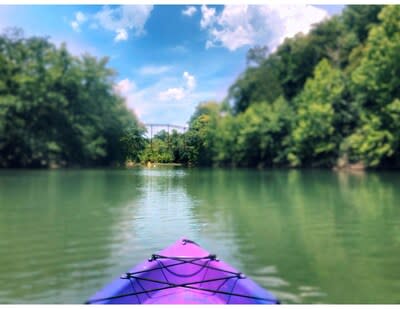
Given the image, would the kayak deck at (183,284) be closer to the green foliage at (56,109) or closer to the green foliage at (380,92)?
the green foliage at (56,109)

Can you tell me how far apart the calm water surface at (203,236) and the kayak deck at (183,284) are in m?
0.49

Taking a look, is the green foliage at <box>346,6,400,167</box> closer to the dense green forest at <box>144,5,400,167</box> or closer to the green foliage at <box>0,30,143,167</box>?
the dense green forest at <box>144,5,400,167</box>

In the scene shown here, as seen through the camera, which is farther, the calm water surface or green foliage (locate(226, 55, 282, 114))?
green foliage (locate(226, 55, 282, 114))

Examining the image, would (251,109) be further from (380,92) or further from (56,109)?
(380,92)

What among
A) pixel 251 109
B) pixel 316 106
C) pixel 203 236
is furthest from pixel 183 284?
pixel 316 106

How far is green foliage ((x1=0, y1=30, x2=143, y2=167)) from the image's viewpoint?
652 cm

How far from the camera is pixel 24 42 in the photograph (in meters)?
14.6

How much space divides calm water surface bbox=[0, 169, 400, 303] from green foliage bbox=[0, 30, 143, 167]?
2.23ft

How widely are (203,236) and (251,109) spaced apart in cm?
192

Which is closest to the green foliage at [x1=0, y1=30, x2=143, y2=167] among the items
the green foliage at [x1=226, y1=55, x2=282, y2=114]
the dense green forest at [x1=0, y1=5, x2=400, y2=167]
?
the dense green forest at [x1=0, y1=5, x2=400, y2=167]

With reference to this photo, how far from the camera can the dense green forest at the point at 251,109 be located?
247 inches

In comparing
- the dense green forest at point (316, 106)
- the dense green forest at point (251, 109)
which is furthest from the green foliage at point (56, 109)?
the dense green forest at point (316, 106)

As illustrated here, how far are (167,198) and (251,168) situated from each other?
1.52m

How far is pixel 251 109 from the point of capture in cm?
702
